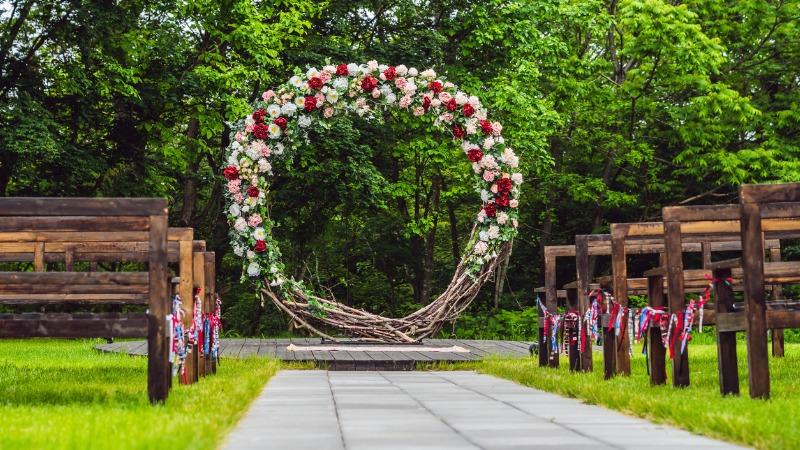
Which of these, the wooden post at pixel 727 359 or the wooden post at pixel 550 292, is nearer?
the wooden post at pixel 727 359

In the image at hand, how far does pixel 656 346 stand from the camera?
24.8ft

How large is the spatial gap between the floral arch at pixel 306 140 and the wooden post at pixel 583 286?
4.98 m

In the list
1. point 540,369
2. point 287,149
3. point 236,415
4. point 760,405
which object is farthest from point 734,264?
point 287,149

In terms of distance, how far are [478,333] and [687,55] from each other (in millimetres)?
7247

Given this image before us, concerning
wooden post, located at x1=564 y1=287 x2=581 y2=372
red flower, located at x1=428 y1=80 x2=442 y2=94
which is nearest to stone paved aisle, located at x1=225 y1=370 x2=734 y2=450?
wooden post, located at x1=564 y1=287 x2=581 y2=372

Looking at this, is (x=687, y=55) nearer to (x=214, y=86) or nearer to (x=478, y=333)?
(x=478, y=333)

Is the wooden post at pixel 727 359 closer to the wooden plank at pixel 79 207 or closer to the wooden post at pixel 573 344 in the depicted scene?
the wooden post at pixel 573 344

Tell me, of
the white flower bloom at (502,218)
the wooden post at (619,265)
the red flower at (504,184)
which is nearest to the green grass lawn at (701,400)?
the wooden post at (619,265)

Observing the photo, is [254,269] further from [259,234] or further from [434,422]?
[434,422]

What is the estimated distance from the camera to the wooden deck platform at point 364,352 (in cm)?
1189

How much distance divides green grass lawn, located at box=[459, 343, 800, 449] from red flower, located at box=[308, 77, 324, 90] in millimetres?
5912

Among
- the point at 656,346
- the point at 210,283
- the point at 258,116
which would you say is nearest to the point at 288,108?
the point at 258,116

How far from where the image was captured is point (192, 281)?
790 centimetres

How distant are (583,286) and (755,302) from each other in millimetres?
3323
